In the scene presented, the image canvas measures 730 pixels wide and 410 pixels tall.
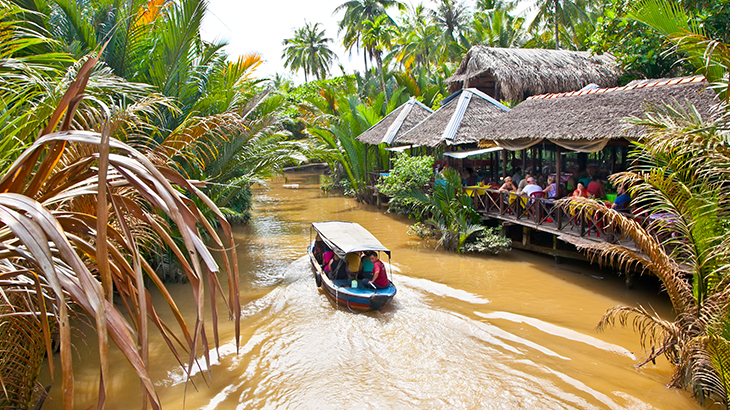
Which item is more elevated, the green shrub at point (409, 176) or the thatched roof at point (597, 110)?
the thatched roof at point (597, 110)

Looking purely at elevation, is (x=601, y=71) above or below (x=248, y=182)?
above

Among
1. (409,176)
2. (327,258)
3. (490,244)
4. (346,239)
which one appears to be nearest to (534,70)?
(409,176)

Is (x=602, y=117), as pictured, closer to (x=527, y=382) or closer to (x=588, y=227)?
(x=588, y=227)

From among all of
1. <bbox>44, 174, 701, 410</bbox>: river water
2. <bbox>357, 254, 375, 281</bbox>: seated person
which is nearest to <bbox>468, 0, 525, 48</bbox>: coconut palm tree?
<bbox>44, 174, 701, 410</bbox>: river water

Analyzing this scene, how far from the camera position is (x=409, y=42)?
3216 centimetres

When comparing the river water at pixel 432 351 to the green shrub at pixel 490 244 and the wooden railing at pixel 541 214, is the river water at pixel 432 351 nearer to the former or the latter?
the green shrub at pixel 490 244

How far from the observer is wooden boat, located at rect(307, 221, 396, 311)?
8.52m

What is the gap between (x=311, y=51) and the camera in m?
46.9

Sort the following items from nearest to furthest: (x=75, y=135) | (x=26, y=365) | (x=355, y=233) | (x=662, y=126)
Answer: (x=75, y=135) < (x=26, y=365) < (x=662, y=126) < (x=355, y=233)

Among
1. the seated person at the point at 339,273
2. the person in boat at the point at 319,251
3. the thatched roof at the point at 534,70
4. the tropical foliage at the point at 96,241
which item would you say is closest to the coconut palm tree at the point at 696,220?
the seated person at the point at 339,273

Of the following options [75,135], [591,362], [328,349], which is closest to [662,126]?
[591,362]

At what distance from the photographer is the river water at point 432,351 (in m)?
6.11

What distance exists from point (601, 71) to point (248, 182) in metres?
15.4

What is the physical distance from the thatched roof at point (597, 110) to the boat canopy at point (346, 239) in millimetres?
4718
